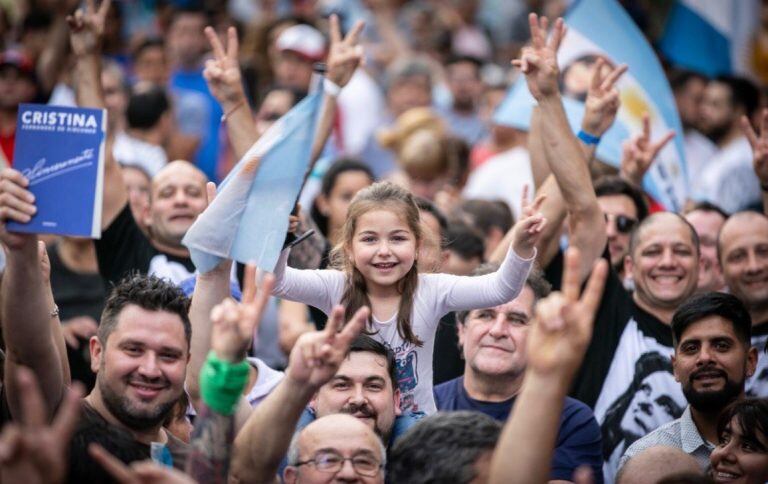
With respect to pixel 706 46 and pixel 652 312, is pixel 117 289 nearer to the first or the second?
pixel 652 312

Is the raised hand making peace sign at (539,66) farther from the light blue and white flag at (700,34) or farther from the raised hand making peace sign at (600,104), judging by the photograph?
the light blue and white flag at (700,34)

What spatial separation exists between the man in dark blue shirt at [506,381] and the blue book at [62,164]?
1891mm

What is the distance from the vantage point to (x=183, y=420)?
5.30m

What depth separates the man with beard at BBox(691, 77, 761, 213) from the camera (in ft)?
31.4

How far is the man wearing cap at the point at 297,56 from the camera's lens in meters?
10.8

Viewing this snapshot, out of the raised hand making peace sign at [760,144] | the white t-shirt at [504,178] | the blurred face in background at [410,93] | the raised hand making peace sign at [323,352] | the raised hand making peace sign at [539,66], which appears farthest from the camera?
the blurred face in background at [410,93]

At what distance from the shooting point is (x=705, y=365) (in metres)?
5.75

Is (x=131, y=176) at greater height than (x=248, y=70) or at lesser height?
lesser

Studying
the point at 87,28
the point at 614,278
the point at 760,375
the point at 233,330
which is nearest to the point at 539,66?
the point at 614,278

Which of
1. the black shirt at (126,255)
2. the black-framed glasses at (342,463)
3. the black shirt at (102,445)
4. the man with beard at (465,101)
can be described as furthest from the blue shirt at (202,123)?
the black-framed glasses at (342,463)

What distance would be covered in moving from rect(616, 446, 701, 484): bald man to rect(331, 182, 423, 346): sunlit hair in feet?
3.41

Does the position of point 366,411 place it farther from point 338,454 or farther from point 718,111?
point 718,111

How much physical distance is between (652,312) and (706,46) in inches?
178

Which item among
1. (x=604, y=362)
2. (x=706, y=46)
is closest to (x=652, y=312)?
(x=604, y=362)
